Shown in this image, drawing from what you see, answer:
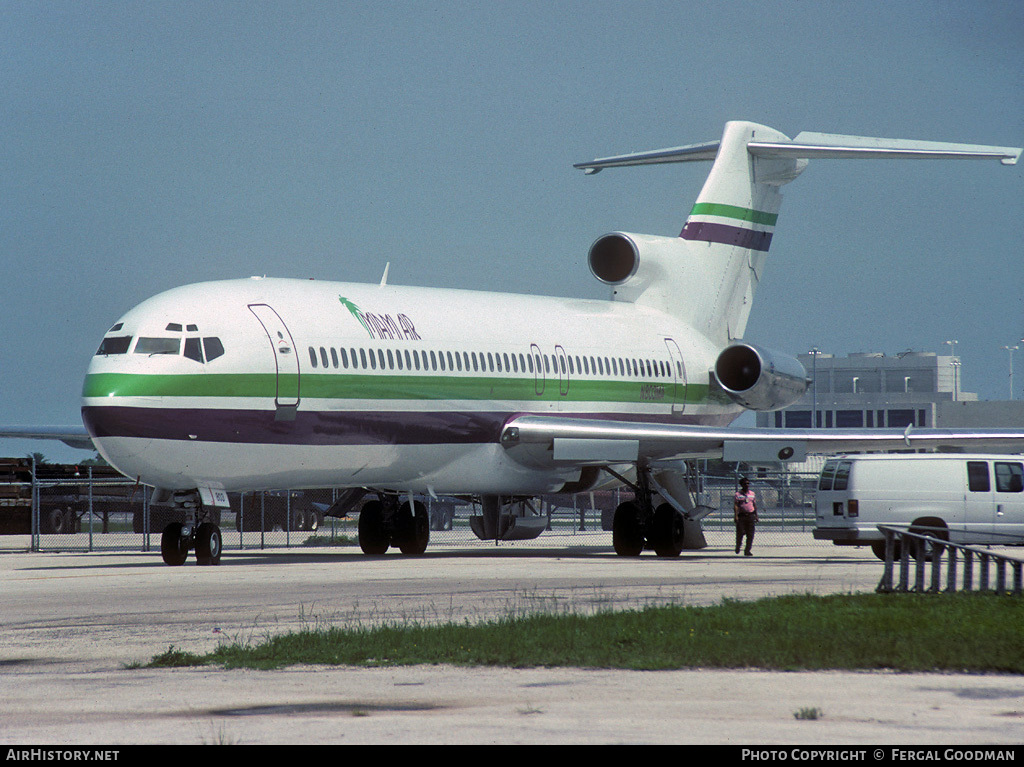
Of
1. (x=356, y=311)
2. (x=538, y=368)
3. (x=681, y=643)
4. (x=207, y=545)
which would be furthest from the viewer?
(x=538, y=368)

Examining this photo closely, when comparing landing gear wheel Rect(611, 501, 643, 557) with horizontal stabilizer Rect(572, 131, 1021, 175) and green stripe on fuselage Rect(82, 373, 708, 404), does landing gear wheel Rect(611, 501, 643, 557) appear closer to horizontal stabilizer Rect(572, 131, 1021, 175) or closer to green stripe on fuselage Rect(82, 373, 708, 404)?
green stripe on fuselage Rect(82, 373, 708, 404)

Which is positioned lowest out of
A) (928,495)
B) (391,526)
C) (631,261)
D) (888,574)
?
(888,574)

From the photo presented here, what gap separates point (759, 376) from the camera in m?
32.9

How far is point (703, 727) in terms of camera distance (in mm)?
8047

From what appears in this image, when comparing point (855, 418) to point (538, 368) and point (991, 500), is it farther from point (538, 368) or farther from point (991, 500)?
point (991, 500)

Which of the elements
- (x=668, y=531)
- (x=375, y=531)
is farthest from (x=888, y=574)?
(x=375, y=531)

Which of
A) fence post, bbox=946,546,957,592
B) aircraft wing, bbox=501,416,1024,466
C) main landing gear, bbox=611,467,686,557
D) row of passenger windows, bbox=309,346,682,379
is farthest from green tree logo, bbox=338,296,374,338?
fence post, bbox=946,546,957,592

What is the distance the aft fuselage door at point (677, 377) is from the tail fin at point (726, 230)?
46.6 inches

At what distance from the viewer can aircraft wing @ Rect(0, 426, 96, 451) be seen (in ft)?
102

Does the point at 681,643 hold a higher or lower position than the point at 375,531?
lower

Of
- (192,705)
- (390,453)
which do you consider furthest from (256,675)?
(390,453)

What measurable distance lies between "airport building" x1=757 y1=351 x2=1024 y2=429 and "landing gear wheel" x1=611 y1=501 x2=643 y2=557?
12370 centimetres

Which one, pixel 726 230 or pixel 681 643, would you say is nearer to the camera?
pixel 681 643

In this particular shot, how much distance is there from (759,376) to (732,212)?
4551 millimetres
